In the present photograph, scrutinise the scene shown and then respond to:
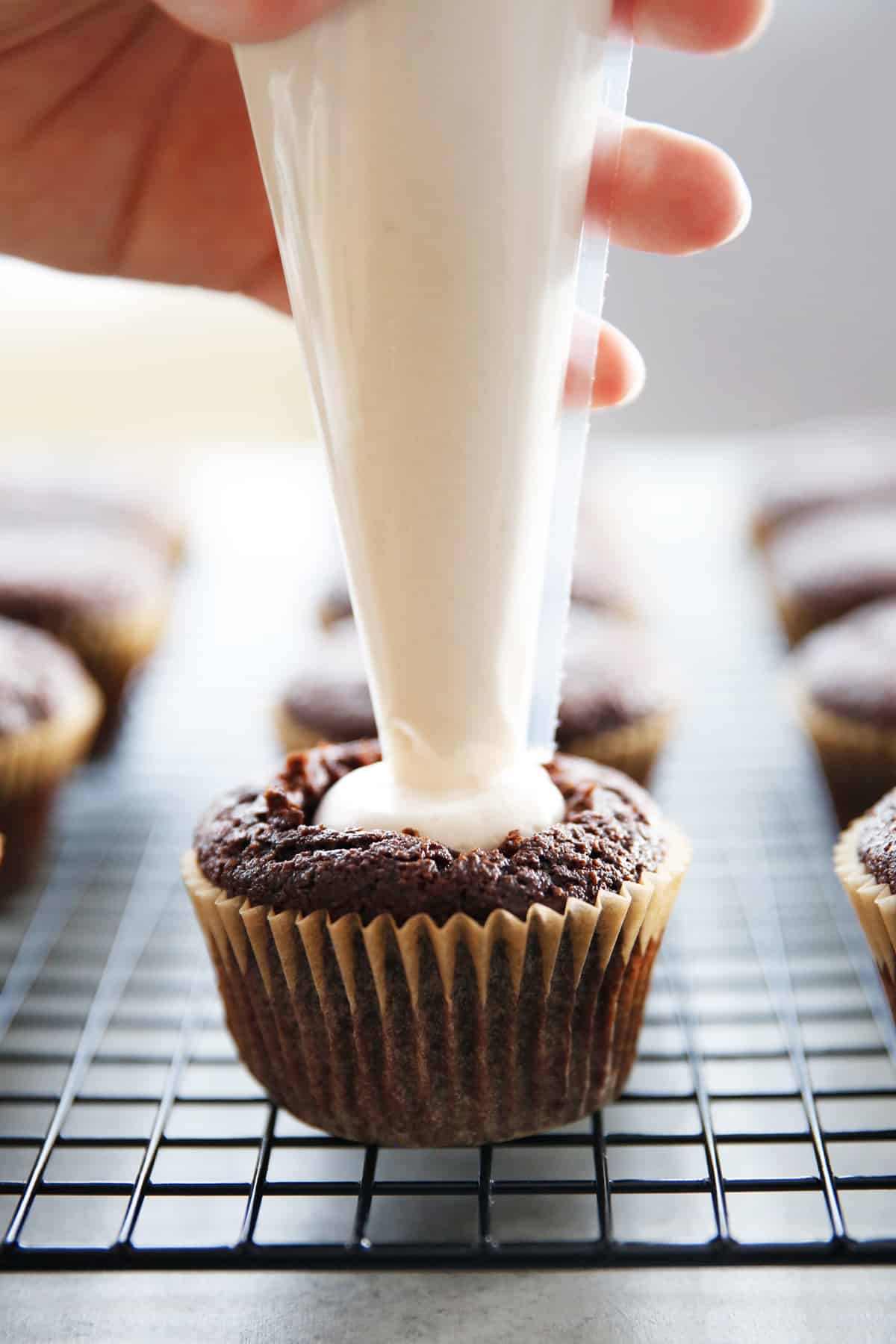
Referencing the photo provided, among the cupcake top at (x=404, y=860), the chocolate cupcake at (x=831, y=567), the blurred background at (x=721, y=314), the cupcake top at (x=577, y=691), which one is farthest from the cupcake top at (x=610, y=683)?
the blurred background at (x=721, y=314)

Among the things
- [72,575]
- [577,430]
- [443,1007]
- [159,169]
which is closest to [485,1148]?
[443,1007]

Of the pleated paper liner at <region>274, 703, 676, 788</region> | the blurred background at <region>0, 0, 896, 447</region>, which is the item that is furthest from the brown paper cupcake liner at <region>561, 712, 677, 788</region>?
the blurred background at <region>0, 0, 896, 447</region>

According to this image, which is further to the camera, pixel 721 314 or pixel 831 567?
pixel 721 314

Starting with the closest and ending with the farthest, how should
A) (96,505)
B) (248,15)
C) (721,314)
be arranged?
(248,15)
(96,505)
(721,314)

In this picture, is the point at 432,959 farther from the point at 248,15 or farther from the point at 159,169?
the point at 159,169

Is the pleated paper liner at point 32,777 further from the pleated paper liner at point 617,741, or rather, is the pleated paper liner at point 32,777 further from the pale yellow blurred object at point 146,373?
the pale yellow blurred object at point 146,373

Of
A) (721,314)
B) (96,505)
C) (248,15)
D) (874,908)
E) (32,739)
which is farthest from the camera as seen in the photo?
(721,314)
